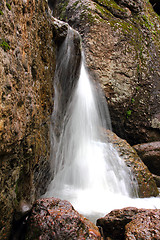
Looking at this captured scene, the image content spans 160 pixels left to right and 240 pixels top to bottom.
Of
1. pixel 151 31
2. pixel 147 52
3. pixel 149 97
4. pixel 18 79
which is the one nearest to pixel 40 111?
pixel 18 79

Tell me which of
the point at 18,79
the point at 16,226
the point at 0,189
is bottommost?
the point at 16,226

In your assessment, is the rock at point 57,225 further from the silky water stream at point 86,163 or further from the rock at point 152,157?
the rock at point 152,157

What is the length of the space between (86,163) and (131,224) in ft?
9.20

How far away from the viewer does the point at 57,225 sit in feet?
5.54

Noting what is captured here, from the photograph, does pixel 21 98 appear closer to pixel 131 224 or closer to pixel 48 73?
pixel 48 73

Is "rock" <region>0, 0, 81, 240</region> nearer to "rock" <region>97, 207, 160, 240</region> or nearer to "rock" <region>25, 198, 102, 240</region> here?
"rock" <region>25, 198, 102, 240</region>

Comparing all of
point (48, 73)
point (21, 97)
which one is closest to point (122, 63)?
point (48, 73)

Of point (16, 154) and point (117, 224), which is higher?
point (16, 154)

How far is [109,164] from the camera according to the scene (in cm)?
468

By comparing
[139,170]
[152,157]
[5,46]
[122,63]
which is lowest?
[152,157]

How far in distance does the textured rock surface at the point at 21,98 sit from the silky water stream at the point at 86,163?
92 cm

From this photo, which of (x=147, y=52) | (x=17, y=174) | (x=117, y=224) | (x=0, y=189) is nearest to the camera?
(x=0, y=189)

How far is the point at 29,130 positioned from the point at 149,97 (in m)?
6.15

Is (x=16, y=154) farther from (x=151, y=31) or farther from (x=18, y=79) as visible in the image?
(x=151, y=31)
